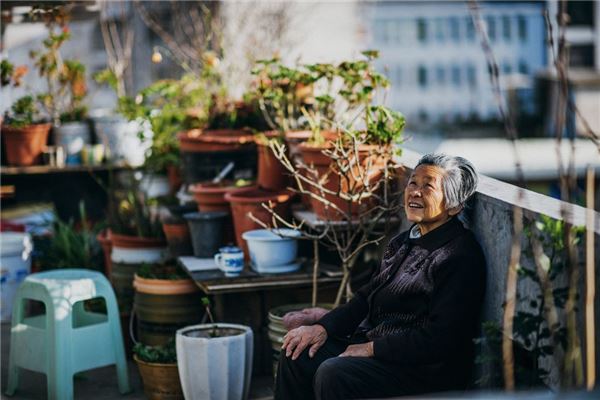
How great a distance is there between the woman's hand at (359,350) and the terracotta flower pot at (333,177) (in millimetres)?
1136

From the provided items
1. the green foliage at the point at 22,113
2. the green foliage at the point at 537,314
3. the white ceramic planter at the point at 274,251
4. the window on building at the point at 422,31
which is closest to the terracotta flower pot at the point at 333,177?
the white ceramic planter at the point at 274,251

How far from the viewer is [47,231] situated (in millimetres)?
8391

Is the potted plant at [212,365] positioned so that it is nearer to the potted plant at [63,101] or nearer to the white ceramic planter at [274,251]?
the white ceramic planter at [274,251]

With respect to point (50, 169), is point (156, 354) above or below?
below

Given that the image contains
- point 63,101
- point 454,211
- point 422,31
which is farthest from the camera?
point 422,31

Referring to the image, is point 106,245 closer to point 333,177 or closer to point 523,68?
point 333,177

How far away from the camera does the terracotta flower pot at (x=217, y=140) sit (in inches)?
265

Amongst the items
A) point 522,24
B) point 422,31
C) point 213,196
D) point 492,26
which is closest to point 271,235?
point 213,196

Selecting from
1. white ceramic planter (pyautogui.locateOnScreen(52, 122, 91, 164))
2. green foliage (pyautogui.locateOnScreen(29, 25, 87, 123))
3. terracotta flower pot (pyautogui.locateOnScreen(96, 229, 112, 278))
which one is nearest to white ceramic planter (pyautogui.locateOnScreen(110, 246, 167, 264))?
terracotta flower pot (pyautogui.locateOnScreen(96, 229, 112, 278))

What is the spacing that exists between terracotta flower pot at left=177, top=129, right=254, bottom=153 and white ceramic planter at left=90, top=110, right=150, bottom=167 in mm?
1894

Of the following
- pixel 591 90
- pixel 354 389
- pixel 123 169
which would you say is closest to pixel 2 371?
pixel 354 389

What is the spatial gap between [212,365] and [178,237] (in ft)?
4.79

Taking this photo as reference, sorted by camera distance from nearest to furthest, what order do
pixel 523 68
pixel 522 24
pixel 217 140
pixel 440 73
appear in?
pixel 217 140 < pixel 522 24 < pixel 523 68 < pixel 440 73

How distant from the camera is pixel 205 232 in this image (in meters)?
6.02
